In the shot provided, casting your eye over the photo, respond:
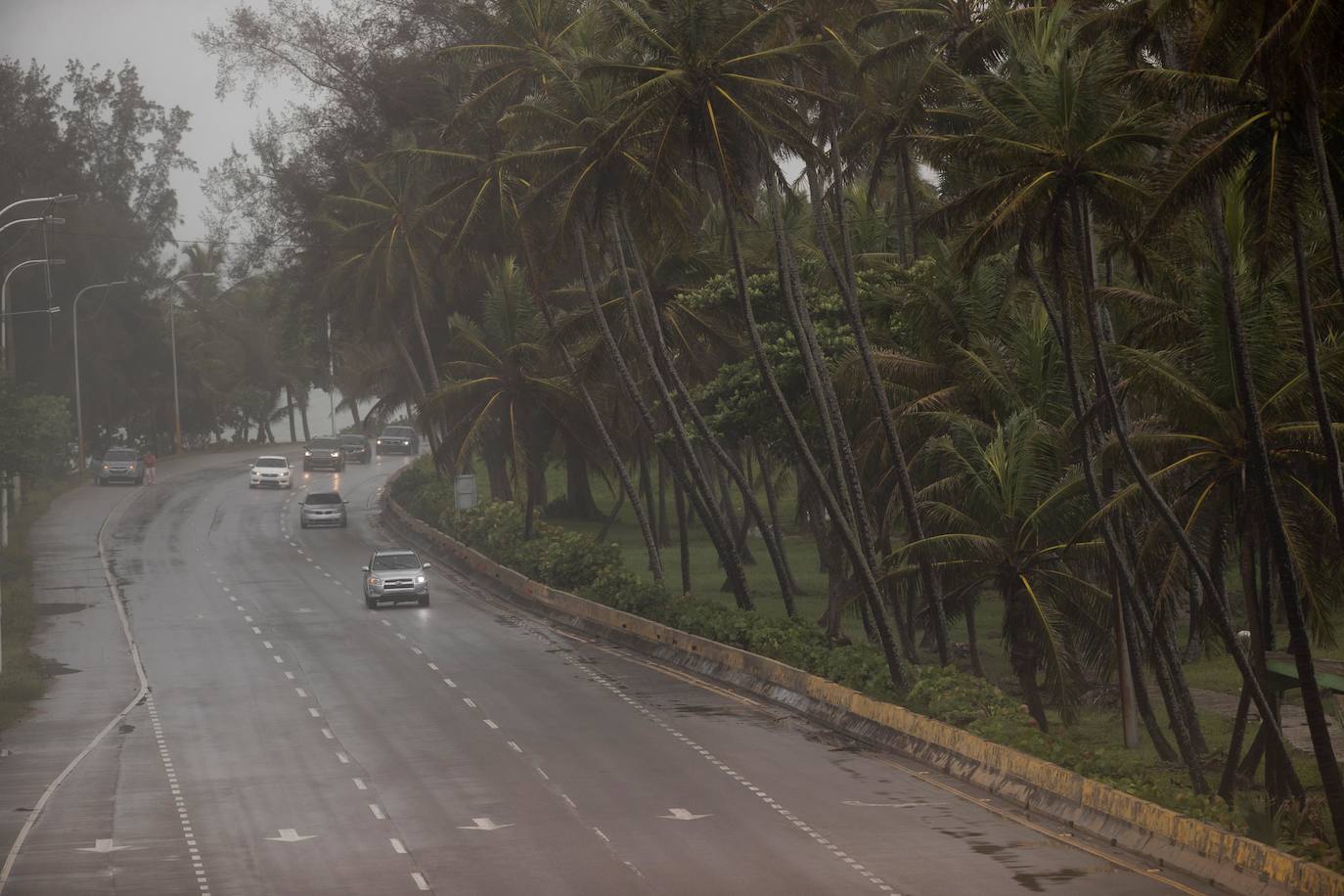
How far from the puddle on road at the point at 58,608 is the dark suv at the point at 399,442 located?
59.0 m

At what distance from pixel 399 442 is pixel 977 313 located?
7859 cm

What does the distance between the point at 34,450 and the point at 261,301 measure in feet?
243

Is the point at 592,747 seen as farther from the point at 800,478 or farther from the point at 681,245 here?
the point at 800,478

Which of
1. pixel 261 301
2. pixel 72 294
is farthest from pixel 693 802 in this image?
pixel 261 301

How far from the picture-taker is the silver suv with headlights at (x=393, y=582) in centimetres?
4969

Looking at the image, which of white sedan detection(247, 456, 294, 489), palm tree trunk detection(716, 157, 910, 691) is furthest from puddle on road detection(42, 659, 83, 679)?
white sedan detection(247, 456, 294, 489)

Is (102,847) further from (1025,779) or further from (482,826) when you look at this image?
(1025,779)

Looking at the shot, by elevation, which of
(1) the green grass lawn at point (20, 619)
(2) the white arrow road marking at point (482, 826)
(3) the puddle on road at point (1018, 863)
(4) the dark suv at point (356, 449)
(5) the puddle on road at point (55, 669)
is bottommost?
(3) the puddle on road at point (1018, 863)

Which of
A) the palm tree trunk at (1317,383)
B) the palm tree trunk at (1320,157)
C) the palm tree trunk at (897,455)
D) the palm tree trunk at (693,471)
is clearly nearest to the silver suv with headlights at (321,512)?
the palm tree trunk at (693,471)

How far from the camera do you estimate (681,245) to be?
39938 millimetres

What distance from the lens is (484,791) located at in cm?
2572

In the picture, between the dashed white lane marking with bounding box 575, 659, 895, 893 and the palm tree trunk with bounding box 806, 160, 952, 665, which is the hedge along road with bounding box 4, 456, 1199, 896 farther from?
the palm tree trunk with bounding box 806, 160, 952, 665

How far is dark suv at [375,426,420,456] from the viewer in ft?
363

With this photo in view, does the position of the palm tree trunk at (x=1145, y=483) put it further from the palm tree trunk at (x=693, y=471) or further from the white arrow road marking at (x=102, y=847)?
the palm tree trunk at (x=693, y=471)
